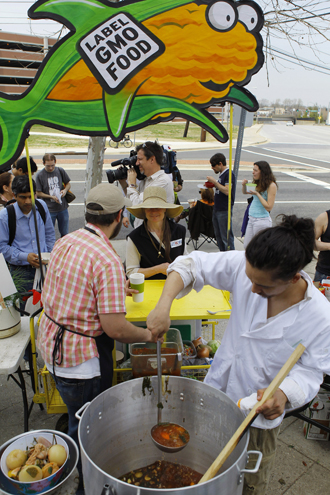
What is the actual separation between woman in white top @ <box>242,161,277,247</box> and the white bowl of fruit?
4.41m

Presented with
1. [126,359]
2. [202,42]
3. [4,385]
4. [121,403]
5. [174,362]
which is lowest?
[4,385]

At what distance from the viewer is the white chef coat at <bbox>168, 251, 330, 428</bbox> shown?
1.49 meters

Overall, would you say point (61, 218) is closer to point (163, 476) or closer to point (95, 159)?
point (95, 159)

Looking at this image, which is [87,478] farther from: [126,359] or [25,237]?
[25,237]

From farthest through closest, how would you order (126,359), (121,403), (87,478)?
(126,359)
(121,403)
(87,478)

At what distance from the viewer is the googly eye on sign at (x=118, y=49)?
2.47m

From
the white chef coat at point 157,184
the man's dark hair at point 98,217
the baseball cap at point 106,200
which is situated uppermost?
the baseball cap at point 106,200

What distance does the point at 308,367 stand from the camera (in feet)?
5.01

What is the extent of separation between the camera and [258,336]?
1.55m

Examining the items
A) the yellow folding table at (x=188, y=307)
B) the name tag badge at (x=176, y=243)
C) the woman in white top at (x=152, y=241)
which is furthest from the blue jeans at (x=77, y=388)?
the name tag badge at (x=176, y=243)

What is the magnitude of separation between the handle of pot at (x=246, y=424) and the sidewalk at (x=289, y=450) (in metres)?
1.54

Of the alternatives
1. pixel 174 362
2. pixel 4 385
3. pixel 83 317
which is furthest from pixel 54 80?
pixel 4 385

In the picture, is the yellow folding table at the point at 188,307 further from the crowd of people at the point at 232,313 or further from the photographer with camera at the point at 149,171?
the photographer with camera at the point at 149,171

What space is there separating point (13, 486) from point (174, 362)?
1.23m
